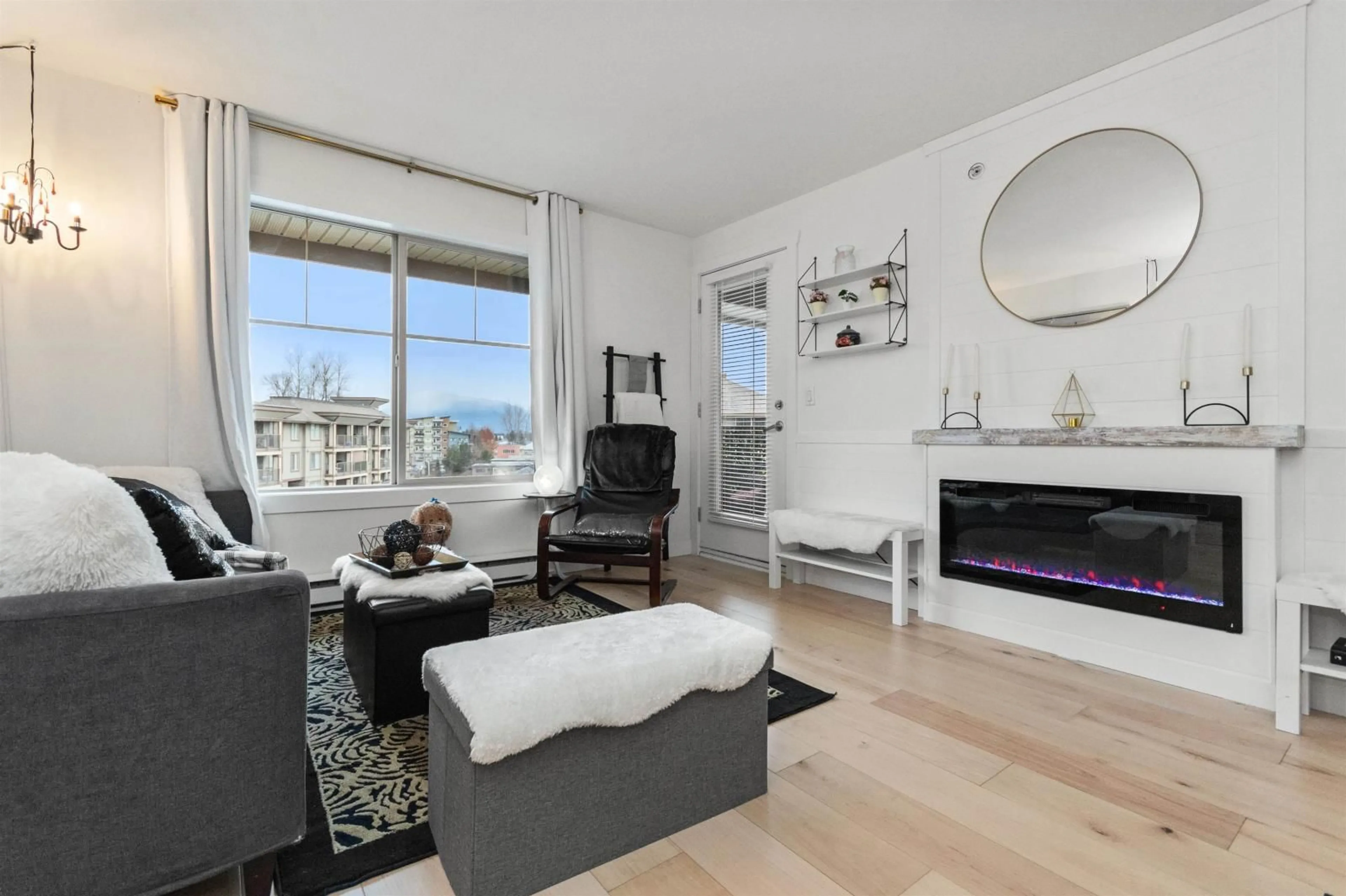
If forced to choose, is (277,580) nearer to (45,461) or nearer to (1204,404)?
(45,461)

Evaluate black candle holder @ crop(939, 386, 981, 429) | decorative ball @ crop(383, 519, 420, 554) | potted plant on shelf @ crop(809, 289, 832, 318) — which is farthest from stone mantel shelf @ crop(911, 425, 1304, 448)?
decorative ball @ crop(383, 519, 420, 554)

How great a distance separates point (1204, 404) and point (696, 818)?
2510 millimetres

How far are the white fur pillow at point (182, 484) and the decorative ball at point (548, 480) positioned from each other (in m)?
1.69

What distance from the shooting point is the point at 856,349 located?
12.1 feet

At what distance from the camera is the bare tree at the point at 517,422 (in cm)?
426

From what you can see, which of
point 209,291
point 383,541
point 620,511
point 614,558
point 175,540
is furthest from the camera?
point 620,511

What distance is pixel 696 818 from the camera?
1496mm

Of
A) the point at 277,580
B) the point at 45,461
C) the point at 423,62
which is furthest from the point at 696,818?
the point at 423,62

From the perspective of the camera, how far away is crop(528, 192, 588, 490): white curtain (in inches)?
163

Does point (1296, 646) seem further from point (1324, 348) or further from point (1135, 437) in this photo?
point (1324, 348)

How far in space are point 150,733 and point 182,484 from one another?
7.46 feet

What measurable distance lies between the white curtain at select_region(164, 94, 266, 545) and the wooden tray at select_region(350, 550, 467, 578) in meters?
1.14

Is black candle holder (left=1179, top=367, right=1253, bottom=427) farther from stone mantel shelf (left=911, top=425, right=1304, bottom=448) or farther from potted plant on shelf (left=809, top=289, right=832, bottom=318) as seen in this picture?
potted plant on shelf (left=809, top=289, right=832, bottom=318)

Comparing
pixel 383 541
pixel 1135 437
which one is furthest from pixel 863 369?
pixel 383 541
